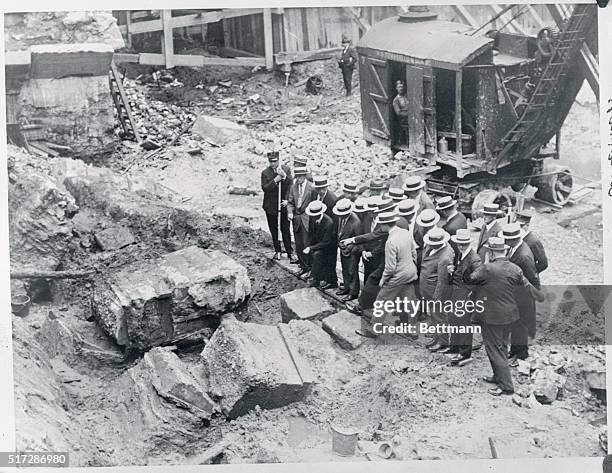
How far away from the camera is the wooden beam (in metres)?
5.89

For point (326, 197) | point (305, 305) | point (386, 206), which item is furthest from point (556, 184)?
point (305, 305)

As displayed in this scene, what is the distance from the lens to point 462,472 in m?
5.68

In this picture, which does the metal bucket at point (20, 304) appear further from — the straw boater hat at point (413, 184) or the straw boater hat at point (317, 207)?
the straw boater hat at point (413, 184)

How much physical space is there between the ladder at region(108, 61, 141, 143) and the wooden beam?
1.15m

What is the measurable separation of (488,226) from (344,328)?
1.32 m

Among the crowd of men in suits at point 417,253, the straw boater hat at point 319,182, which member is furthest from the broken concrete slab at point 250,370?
the straw boater hat at point 319,182

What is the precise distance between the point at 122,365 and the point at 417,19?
11.2ft

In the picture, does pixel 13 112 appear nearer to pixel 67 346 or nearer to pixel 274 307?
pixel 67 346

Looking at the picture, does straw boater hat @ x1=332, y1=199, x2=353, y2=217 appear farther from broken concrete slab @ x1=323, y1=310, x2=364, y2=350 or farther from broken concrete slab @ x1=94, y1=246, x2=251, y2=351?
broken concrete slab @ x1=94, y1=246, x2=251, y2=351

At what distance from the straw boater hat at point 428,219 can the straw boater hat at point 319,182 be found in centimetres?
79

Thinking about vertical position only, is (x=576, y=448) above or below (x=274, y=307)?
below

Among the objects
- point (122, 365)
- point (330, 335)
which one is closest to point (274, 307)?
point (330, 335)

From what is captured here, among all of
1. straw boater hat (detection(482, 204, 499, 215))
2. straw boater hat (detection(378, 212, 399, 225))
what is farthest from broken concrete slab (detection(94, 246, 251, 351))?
straw boater hat (detection(482, 204, 499, 215))

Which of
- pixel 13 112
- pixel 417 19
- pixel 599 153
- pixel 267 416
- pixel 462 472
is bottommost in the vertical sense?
A: pixel 462 472
